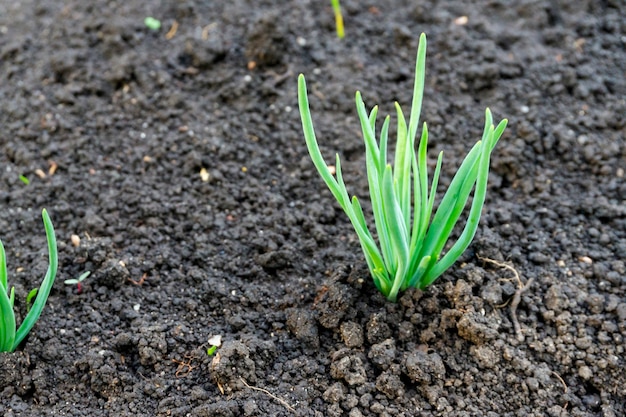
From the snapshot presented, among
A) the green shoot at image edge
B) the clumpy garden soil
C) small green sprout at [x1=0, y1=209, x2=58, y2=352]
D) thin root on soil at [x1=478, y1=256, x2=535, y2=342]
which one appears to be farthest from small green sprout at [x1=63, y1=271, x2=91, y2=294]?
thin root on soil at [x1=478, y1=256, x2=535, y2=342]

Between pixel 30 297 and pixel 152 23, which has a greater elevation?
pixel 152 23

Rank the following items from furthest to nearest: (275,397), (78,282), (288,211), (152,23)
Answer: (152,23)
(288,211)
(78,282)
(275,397)

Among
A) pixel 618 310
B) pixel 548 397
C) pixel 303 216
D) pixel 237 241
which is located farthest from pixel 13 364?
pixel 618 310

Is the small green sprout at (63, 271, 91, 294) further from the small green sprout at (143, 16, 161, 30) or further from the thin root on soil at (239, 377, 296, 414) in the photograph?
the small green sprout at (143, 16, 161, 30)

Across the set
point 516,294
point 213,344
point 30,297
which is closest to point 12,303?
point 30,297

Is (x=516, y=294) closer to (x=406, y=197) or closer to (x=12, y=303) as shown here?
(x=406, y=197)

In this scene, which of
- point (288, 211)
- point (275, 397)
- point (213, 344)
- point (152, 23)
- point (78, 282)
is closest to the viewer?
point (275, 397)
